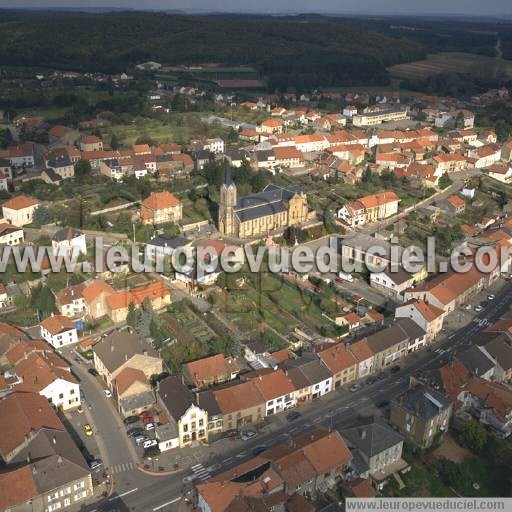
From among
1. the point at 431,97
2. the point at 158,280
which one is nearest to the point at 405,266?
the point at 158,280

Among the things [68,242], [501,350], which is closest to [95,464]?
[68,242]

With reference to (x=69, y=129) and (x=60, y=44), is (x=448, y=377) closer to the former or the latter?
(x=69, y=129)

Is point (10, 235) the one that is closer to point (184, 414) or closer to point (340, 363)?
point (184, 414)

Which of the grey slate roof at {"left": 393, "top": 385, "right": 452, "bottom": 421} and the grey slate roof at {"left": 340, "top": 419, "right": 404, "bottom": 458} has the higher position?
the grey slate roof at {"left": 393, "top": 385, "right": 452, "bottom": 421}

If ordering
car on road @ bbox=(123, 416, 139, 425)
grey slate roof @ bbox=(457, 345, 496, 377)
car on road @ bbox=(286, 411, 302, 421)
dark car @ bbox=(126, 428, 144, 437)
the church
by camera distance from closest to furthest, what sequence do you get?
dark car @ bbox=(126, 428, 144, 437), car on road @ bbox=(123, 416, 139, 425), car on road @ bbox=(286, 411, 302, 421), grey slate roof @ bbox=(457, 345, 496, 377), the church

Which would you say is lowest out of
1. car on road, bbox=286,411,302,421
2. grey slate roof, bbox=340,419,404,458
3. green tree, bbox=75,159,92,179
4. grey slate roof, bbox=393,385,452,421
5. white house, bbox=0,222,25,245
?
car on road, bbox=286,411,302,421

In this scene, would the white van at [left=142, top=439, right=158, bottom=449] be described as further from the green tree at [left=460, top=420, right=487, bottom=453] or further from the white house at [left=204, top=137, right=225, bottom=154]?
the white house at [left=204, top=137, right=225, bottom=154]

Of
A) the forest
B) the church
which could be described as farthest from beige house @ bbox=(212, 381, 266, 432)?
the forest

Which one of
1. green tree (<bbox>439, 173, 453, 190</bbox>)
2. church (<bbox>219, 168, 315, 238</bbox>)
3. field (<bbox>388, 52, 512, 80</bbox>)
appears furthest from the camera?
field (<bbox>388, 52, 512, 80</bbox>)
